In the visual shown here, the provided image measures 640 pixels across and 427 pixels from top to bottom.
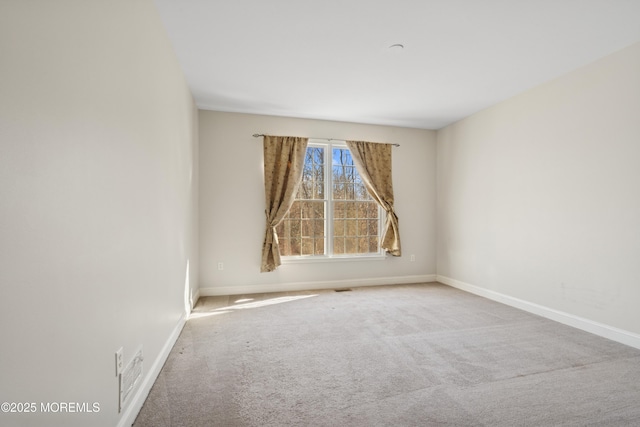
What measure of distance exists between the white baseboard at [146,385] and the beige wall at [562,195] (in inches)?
156

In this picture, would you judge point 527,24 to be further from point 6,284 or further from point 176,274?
point 176,274

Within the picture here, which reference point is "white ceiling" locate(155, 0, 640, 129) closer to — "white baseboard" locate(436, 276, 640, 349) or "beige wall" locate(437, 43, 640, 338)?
"beige wall" locate(437, 43, 640, 338)

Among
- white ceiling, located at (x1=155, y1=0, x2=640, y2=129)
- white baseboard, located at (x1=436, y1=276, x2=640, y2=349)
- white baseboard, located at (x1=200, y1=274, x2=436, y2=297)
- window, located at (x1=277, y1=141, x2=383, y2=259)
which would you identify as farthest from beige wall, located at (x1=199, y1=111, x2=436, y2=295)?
white baseboard, located at (x1=436, y1=276, x2=640, y2=349)

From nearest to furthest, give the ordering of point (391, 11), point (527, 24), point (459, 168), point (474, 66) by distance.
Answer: point (391, 11), point (527, 24), point (474, 66), point (459, 168)

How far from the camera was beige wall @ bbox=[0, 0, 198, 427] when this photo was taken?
2.82ft

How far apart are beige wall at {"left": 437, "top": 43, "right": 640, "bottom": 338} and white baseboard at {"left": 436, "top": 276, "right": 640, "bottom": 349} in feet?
0.15

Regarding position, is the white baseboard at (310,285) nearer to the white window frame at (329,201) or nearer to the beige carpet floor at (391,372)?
the white window frame at (329,201)

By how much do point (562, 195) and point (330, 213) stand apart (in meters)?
2.95

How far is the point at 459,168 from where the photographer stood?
4.77 metres

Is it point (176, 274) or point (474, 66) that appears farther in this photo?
point (474, 66)

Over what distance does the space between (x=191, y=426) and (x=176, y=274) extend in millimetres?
1459

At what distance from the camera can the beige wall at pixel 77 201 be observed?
861mm

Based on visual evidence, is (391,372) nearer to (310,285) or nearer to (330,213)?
(310,285)

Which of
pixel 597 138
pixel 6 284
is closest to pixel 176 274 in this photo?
pixel 6 284
